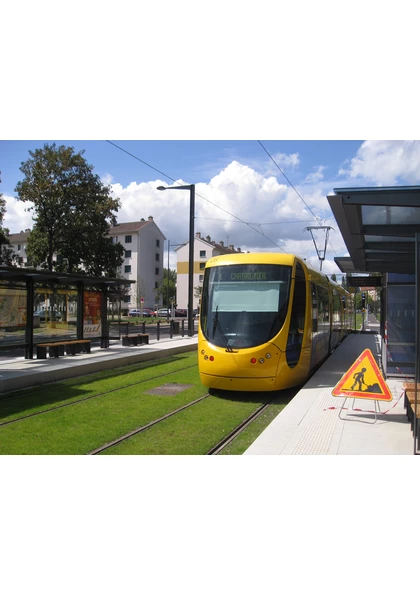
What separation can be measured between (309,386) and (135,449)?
17.4ft

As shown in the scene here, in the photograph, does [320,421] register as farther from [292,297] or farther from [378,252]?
[378,252]

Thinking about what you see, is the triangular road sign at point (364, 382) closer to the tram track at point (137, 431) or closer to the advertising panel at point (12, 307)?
the tram track at point (137, 431)

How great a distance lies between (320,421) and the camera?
801cm

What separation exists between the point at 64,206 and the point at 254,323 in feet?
84.4

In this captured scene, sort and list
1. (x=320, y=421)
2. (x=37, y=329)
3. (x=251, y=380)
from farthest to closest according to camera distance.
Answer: (x=37, y=329) → (x=251, y=380) → (x=320, y=421)

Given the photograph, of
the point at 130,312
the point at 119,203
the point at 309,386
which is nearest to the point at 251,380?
the point at 309,386

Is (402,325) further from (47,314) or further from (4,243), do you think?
(4,243)

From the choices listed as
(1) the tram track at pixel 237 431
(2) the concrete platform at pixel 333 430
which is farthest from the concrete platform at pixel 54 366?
(2) the concrete platform at pixel 333 430

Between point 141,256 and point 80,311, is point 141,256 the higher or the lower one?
the higher one

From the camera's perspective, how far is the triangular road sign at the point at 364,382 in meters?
8.06

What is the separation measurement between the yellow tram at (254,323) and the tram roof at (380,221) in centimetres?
157

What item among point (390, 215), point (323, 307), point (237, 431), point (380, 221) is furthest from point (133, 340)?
point (390, 215)

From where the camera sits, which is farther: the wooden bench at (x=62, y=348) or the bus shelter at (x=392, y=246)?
the wooden bench at (x=62, y=348)

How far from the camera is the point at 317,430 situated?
24.4 feet
